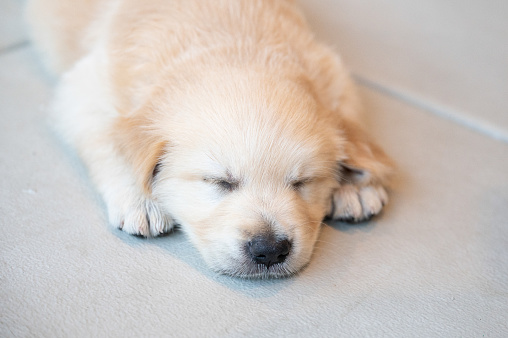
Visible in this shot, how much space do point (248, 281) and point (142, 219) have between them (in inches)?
20.7

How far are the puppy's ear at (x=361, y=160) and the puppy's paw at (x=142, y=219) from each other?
2.66 feet

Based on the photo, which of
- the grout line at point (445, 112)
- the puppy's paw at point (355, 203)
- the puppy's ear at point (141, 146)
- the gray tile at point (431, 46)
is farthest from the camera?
the gray tile at point (431, 46)

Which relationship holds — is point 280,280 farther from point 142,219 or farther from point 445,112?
point 445,112

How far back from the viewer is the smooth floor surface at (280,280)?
6.41 feet

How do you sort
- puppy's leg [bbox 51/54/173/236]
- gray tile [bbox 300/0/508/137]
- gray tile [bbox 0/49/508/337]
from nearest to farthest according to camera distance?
gray tile [bbox 0/49/508/337] < puppy's leg [bbox 51/54/173/236] < gray tile [bbox 300/0/508/137]

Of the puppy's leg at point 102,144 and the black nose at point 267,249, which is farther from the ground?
the black nose at point 267,249

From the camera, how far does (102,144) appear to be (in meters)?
2.49

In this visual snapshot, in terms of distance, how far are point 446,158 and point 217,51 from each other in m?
1.46

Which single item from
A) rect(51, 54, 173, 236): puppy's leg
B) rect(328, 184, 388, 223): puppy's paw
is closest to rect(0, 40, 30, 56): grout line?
rect(51, 54, 173, 236): puppy's leg

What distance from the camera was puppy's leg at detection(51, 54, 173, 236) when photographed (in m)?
2.29

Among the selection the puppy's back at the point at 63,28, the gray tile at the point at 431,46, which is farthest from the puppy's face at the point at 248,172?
the gray tile at the point at 431,46

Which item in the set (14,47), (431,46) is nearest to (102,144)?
(14,47)

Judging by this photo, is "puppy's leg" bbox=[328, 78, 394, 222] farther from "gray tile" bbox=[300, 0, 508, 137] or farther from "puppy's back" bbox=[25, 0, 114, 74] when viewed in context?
"puppy's back" bbox=[25, 0, 114, 74]

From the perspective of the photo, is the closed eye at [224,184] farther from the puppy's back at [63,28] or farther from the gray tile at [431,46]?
the gray tile at [431,46]
